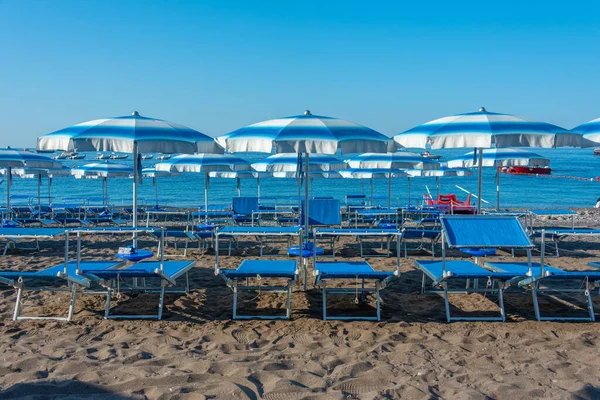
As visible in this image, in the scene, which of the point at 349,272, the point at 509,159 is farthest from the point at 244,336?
the point at 509,159

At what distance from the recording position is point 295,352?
4.35 meters

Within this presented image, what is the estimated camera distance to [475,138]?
661 cm

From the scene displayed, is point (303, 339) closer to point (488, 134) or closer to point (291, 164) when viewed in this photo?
point (488, 134)

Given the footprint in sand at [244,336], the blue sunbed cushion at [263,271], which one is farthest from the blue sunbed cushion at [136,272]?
the footprint in sand at [244,336]

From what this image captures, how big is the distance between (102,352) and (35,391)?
0.83 metres

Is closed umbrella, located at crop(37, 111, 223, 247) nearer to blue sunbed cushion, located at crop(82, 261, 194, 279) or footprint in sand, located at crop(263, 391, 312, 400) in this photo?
blue sunbed cushion, located at crop(82, 261, 194, 279)

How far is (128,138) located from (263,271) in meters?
2.43

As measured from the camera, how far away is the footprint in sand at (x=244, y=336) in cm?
463

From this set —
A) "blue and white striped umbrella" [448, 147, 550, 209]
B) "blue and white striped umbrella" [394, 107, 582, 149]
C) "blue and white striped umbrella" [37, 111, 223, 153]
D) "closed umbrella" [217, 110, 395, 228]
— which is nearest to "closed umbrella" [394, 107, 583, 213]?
→ "blue and white striped umbrella" [394, 107, 582, 149]

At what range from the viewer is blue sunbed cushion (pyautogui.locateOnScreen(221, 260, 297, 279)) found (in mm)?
5258

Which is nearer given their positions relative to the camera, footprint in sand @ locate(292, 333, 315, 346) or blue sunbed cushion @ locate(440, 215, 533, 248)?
footprint in sand @ locate(292, 333, 315, 346)

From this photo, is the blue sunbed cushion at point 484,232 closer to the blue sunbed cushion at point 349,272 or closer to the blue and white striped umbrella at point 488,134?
the blue sunbed cushion at point 349,272

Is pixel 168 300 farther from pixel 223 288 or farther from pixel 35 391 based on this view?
pixel 35 391

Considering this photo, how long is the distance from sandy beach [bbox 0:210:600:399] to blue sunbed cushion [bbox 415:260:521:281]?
416 mm
